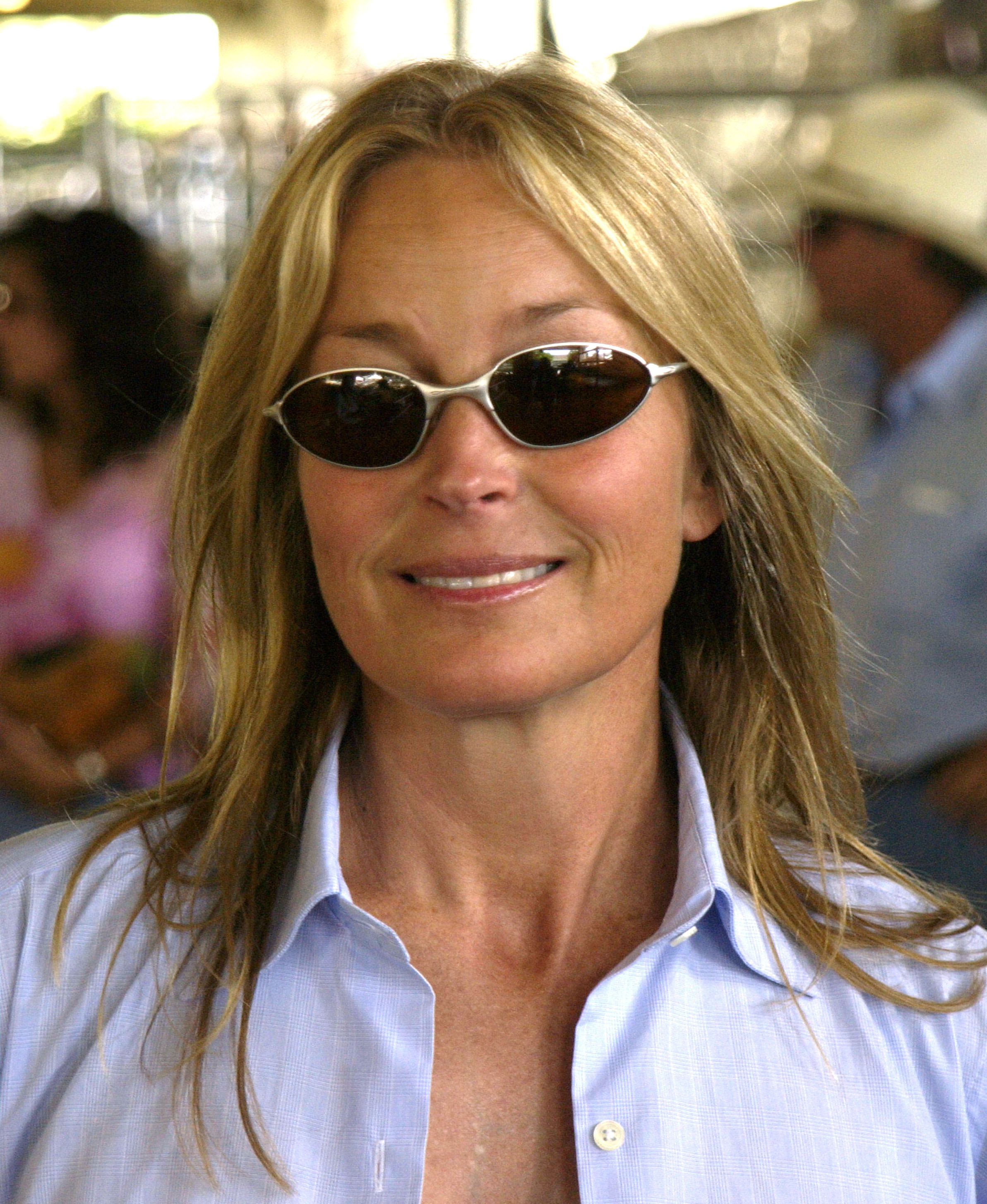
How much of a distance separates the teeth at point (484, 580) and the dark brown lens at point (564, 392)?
0.12 metres

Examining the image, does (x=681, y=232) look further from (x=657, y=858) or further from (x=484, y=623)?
(x=657, y=858)

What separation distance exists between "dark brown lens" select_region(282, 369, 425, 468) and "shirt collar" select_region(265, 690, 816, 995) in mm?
351

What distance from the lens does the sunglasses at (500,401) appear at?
56.5 inches

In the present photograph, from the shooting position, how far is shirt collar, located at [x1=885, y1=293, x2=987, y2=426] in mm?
3355

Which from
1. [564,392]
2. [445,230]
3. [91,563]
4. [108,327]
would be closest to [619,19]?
[108,327]

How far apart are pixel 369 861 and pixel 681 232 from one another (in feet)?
2.41

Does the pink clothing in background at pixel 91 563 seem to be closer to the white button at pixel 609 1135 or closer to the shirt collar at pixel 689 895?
the shirt collar at pixel 689 895

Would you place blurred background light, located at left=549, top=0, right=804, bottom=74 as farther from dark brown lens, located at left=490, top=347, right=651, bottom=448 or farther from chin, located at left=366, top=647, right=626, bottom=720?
chin, located at left=366, top=647, right=626, bottom=720

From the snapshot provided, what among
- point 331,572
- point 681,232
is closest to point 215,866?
point 331,572

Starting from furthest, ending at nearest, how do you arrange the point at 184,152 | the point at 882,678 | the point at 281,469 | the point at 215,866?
the point at 184,152, the point at 882,678, the point at 281,469, the point at 215,866

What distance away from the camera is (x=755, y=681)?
5.86 feet

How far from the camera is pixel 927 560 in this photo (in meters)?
3.25

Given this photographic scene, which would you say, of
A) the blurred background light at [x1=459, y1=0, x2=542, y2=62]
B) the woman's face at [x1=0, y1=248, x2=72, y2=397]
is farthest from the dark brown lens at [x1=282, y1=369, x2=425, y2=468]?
the blurred background light at [x1=459, y1=0, x2=542, y2=62]

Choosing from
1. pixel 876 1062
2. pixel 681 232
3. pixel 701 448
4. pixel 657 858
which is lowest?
pixel 876 1062
